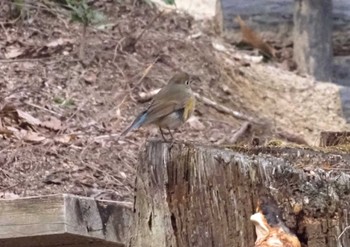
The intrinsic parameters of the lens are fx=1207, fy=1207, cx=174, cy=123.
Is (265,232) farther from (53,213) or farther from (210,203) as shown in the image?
(53,213)

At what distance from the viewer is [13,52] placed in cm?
780

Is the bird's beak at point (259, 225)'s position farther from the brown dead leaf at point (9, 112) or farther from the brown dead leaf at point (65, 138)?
the brown dead leaf at point (9, 112)

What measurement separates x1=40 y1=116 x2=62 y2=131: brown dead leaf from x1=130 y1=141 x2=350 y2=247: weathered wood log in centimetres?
299

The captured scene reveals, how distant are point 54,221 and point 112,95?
11.7ft

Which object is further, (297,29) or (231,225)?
(297,29)

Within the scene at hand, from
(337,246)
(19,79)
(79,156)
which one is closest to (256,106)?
(19,79)

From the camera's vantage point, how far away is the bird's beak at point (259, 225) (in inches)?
133

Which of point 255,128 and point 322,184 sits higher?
point 322,184

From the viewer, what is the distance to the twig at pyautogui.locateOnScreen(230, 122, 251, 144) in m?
7.35

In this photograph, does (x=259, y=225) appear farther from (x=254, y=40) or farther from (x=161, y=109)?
(x=254, y=40)

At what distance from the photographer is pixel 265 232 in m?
3.39

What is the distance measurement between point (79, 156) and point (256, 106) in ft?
8.04

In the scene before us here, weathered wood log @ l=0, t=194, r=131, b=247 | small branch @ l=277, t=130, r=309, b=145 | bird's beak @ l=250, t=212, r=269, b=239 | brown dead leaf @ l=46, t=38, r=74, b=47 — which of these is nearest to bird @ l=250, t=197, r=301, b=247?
bird's beak @ l=250, t=212, r=269, b=239

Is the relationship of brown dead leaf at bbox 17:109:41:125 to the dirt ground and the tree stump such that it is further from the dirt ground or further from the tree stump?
the tree stump
